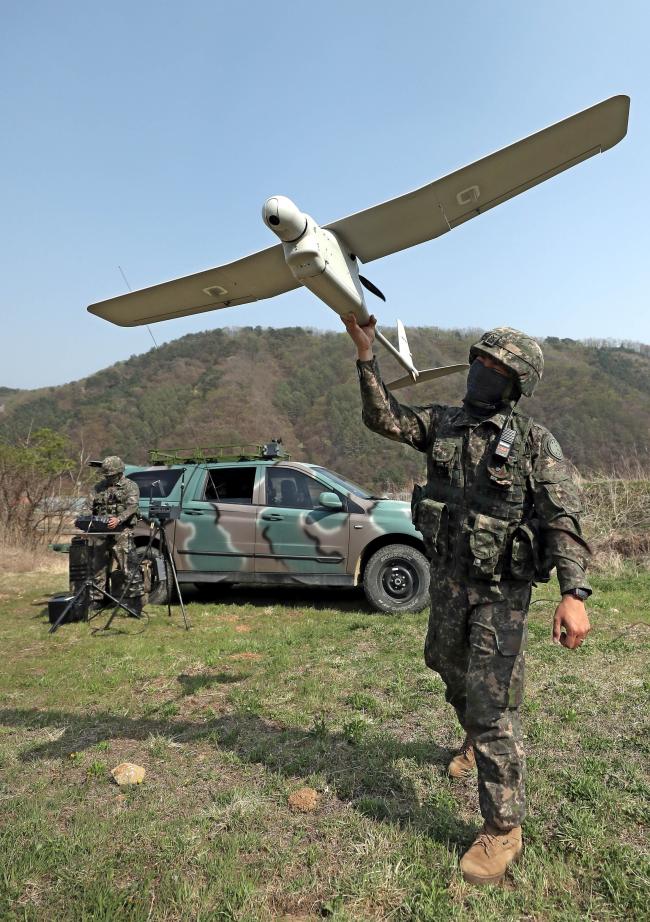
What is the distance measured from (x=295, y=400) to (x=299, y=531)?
5509cm

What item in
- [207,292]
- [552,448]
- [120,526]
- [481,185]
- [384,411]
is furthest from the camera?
[120,526]

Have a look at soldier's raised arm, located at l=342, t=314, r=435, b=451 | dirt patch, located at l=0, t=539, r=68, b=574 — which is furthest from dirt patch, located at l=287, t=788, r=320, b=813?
dirt patch, located at l=0, t=539, r=68, b=574

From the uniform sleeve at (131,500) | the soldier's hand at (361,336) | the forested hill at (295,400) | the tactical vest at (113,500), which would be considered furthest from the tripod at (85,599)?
the forested hill at (295,400)

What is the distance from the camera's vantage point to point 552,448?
228cm

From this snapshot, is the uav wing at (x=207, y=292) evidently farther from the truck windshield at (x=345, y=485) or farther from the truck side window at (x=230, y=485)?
the truck windshield at (x=345, y=485)

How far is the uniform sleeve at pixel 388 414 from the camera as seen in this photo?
255cm

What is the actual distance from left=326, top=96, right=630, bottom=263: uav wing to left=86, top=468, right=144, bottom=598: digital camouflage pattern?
4159 millimetres

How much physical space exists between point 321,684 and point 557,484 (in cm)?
243

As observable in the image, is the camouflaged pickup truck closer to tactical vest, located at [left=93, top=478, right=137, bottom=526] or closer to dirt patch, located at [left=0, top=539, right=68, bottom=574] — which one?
tactical vest, located at [left=93, top=478, right=137, bottom=526]

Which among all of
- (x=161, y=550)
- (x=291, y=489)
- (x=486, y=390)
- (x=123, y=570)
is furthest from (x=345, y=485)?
(x=486, y=390)

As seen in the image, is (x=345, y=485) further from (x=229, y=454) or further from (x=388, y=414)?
(x=388, y=414)

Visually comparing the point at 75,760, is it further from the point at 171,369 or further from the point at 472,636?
the point at 171,369

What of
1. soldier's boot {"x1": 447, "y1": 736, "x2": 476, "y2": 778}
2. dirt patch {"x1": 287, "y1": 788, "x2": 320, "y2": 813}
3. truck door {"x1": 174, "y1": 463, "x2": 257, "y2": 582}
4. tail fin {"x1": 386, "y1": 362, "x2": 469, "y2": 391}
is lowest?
dirt patch {"x1": 287, "y1": 788, "x2": 320, "y2": 813}

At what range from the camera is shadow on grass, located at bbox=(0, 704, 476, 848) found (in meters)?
2.40
